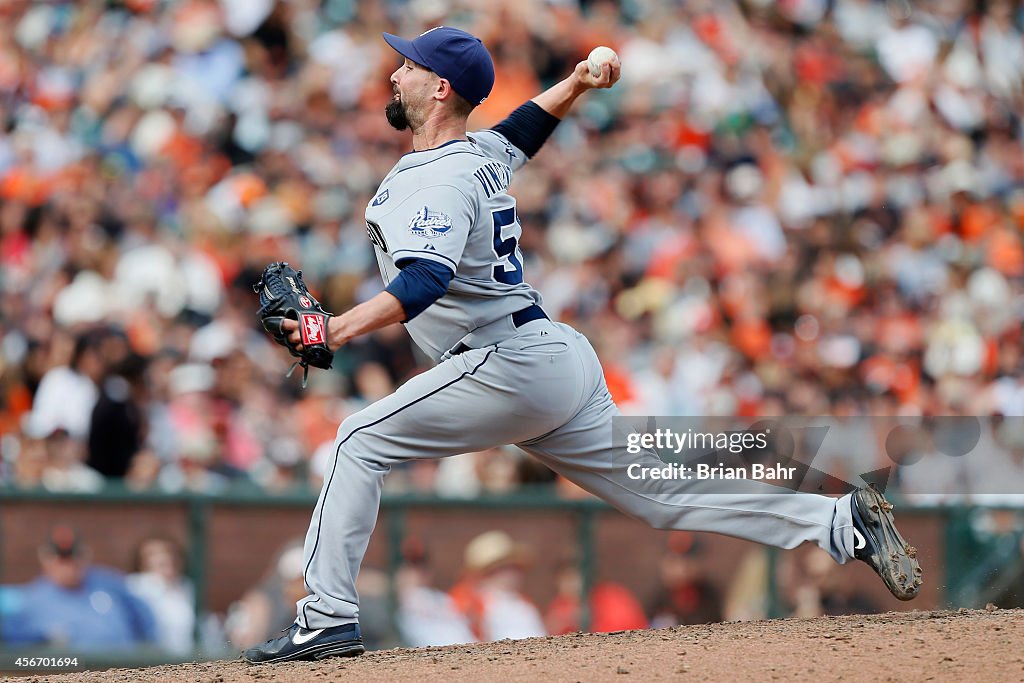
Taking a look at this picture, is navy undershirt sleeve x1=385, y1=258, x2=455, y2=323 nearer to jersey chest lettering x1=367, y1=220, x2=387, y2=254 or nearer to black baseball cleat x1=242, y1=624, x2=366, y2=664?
jersey chest lettering x1=367, y1=220, x2=387, y2=254

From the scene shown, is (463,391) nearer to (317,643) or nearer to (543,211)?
(317,643)

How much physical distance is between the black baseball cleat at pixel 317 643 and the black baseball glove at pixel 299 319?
0.77 meters

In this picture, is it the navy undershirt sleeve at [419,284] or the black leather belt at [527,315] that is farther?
the black leather belt at [527,315]

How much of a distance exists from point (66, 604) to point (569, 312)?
3.70 meters

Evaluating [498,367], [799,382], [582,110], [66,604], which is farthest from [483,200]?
[582,110]

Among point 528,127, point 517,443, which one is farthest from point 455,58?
point 517,443

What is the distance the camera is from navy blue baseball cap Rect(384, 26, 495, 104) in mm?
3867

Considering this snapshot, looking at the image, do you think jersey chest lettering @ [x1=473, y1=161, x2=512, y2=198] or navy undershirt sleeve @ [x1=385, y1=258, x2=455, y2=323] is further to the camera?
jersey chest lettering @ [x1=473, y1=161, x2=512, y2=198]

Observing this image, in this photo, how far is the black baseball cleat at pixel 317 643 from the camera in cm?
382

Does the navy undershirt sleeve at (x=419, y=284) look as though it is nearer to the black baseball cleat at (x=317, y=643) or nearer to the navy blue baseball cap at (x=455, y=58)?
the navy blue baseball cap at (x=455, y=58)

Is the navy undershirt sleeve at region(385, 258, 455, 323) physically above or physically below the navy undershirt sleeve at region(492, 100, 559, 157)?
below

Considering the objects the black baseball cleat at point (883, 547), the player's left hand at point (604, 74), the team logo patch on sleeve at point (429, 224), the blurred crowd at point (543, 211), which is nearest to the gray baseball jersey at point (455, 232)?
the team logo patch on sleeve at point (429, 224)

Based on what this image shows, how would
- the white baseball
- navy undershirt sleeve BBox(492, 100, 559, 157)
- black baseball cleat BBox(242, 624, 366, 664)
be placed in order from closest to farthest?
black baseball cleat BBox(242, 624, 366, 664) → the white baseball → navy undershirt sleeve BBox(492, 100, 559, 157)

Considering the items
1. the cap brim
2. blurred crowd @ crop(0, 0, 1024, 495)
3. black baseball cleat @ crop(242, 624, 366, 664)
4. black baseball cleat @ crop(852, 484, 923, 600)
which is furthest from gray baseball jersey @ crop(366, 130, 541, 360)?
blurred crowd @ crop(0, 0, 1024, 495)
